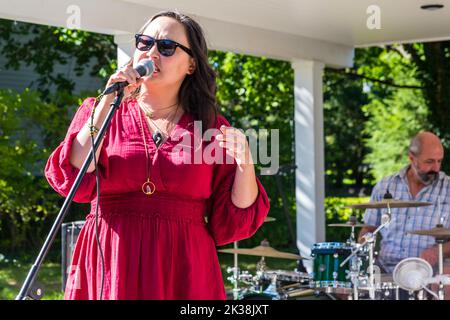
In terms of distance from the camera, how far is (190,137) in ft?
8.48

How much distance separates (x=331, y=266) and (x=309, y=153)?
2440 millimetres

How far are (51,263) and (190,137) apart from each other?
9055mm

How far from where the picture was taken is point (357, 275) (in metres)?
6.20

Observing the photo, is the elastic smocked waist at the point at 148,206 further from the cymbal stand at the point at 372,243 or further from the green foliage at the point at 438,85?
the green foliage at the point at 438,85

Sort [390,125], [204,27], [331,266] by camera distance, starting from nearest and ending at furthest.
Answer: [331,266]
[204,27]
[390,125]

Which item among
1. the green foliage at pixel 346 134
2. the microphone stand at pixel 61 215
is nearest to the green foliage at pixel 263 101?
the green foliage at pixel 346 134

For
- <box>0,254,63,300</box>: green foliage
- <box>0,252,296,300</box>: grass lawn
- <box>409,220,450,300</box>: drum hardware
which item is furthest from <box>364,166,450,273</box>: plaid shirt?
<box>0,254,63,300</box>: green foliage

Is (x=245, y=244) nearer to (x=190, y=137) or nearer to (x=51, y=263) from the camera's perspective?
(x=51, y=263)

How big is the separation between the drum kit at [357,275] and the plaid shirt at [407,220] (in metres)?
0.24

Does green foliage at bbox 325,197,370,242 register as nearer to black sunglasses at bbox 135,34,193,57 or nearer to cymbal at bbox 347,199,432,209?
cymbal at bbox 347,199,432,209

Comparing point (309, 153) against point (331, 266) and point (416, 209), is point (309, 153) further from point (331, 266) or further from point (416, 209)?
point (331, 266)

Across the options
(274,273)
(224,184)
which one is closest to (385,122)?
(274,273)

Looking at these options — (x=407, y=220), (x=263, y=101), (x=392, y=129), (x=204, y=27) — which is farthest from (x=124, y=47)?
(x=392, y=129)

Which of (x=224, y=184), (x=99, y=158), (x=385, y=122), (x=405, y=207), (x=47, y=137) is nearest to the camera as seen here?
(x=99, y=158)
